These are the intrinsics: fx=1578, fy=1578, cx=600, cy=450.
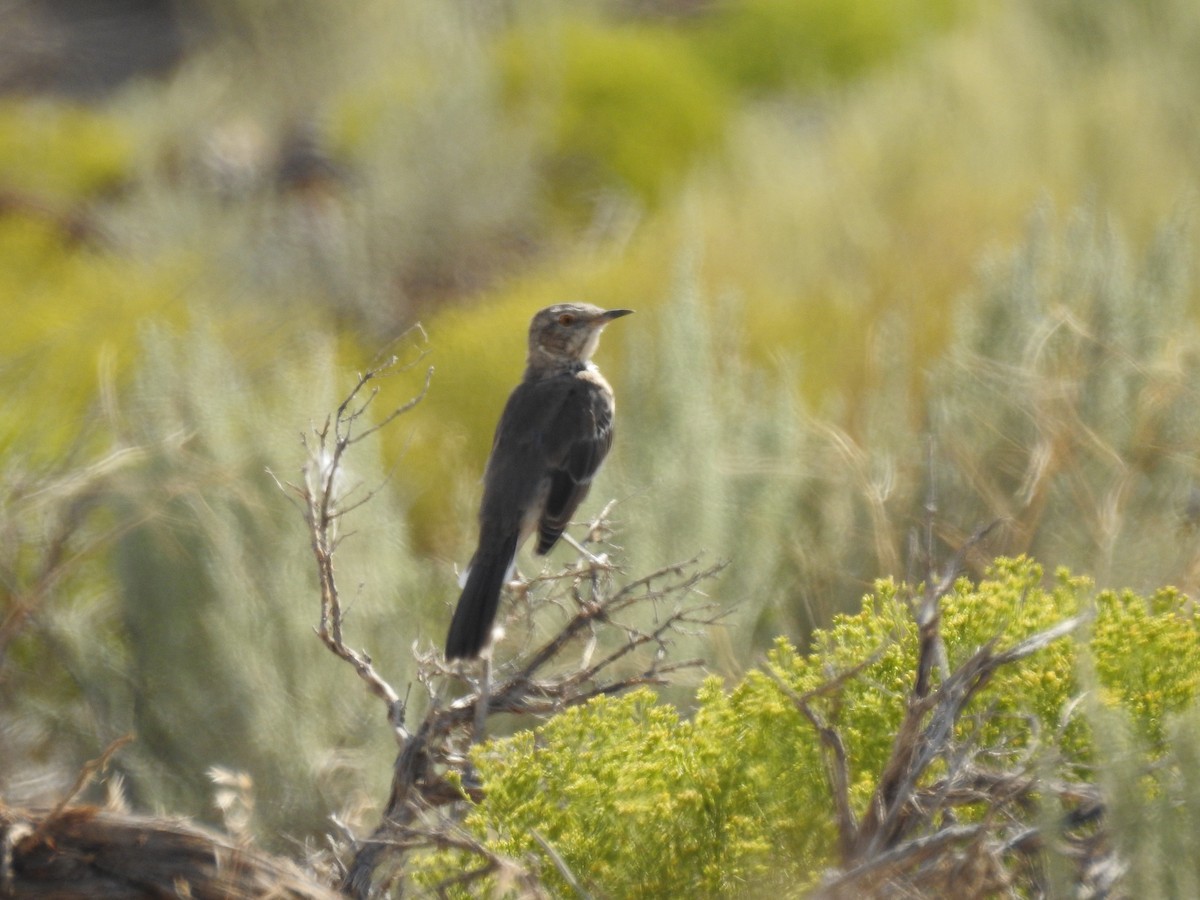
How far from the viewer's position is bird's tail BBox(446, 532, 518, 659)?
3.60 metres

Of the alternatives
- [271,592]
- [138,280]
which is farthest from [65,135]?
[271,592]

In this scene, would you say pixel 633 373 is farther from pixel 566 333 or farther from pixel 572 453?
pixel 572 453

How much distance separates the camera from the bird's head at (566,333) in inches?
191

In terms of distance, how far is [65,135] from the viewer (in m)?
16.4

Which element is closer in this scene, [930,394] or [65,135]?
[930,394]

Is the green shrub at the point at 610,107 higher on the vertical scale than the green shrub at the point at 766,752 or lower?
→ higher

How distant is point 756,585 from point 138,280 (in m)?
6.76

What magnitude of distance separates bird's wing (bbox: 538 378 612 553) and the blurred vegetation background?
34 centimetres

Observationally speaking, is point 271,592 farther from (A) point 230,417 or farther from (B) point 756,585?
(B) point 756,585

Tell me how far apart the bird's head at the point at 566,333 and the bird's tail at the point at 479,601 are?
3.04 ft

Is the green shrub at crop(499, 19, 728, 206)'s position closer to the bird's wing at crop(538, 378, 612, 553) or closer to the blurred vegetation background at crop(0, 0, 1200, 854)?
the blurred vegetation background at crop(0, 0, 1200, 854)

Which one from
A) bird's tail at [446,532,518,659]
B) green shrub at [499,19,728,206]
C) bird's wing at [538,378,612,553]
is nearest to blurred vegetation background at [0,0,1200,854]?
bird's wing at [538,378,612,553]

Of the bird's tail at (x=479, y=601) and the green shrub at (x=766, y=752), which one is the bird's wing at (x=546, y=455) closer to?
the bird's tail at (x=479, y=601)

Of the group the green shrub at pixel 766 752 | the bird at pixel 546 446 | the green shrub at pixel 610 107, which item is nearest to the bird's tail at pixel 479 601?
the bird at pixel 546 446
